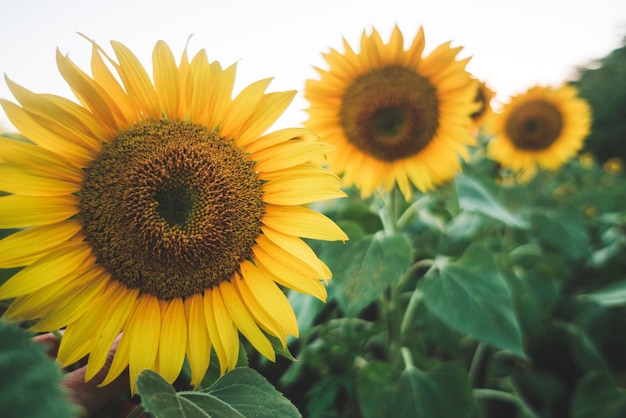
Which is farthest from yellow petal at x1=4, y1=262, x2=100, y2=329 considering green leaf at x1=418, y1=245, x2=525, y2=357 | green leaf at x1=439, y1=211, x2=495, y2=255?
green leaf at x1=439, y1=211, x2=495, y2=255

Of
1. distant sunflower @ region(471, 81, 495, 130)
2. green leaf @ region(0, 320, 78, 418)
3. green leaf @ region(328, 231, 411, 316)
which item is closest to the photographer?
green leaf @ region(0, 320, 78, 418)

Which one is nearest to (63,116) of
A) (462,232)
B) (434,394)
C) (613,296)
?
(434,394)

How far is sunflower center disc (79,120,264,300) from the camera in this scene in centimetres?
82

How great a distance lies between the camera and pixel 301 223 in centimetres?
85

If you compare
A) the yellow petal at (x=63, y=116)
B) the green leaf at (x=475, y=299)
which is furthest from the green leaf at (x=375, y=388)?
the yellow petal at (x=63, y=116)

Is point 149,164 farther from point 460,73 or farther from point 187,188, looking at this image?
point 460,73

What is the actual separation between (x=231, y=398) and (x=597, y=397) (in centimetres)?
206

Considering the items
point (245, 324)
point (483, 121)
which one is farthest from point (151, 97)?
point (483, 121)

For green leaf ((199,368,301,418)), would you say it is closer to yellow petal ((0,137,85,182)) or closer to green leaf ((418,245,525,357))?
yellow petal ((0,137,85,182))

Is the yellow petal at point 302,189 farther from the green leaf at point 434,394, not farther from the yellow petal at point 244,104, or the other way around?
the green leaf at point 434,394

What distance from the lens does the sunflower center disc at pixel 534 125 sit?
3547mm

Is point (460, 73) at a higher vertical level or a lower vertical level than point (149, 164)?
higher

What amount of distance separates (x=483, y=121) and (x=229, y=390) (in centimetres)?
311

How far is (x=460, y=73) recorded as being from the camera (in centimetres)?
160
